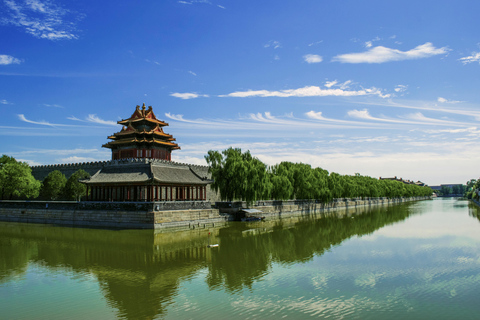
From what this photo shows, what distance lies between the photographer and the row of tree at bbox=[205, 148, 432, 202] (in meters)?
39.5

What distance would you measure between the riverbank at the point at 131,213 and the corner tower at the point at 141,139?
981 centimetres

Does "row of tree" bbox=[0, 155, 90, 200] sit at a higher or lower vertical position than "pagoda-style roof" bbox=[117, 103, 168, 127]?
lower

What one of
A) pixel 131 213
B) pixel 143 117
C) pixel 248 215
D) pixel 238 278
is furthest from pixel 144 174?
pixel 238 278

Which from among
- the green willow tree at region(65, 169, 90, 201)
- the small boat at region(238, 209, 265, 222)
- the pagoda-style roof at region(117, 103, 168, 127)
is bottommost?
the small boat at region(238, 209, 265, 222)

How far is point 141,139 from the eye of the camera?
4238 cm

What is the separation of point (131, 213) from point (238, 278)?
17593 millimetres

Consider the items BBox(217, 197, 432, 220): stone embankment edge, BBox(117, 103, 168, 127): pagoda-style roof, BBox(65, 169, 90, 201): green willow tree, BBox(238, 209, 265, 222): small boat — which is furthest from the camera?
BBox(65, 169, 90, 201): green willow tree

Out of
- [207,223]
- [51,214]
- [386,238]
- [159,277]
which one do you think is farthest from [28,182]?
[386,238]

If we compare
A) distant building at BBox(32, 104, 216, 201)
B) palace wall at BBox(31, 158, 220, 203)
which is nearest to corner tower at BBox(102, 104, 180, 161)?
distant building at BBox(32, 104, 216, 201)

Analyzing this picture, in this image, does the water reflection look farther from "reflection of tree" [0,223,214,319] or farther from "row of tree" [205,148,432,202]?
"row of tree" [205,148,432,202]

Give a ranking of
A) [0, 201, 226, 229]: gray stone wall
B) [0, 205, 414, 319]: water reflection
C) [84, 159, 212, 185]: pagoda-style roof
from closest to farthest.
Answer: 1. [0, 205, 414, 319]: water reflection
2. [0, 201, 226, 229]: gray stone wall
3. [84, 159, 212, 185]: pagoda-style roof

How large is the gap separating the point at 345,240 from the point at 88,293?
17899 millimetres

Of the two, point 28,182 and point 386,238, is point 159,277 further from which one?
point 28,182

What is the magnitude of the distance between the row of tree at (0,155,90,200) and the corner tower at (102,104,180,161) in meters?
6.45
